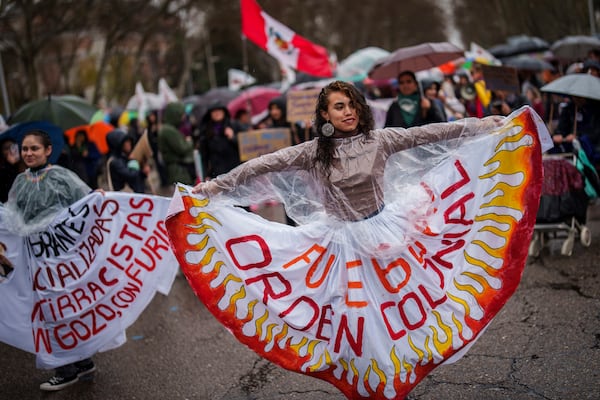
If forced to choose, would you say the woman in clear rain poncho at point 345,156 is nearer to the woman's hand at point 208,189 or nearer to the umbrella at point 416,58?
the woman's hand at point 208,189

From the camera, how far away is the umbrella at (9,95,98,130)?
8.84 meters

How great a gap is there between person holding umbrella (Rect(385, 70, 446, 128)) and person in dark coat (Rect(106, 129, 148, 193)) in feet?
10.4

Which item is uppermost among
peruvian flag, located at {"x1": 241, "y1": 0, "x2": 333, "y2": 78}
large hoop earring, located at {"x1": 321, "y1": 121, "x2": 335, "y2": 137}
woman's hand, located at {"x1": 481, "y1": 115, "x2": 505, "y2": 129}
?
peruvian flag, located at {"x1": 241, "y1": 0, "x2": 333, "y2": 78}

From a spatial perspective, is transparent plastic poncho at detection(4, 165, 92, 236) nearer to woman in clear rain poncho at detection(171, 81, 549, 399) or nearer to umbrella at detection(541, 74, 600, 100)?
woman in clear rain poncho at detection(171, 81, 549, 399)

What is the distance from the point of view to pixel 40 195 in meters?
5.26

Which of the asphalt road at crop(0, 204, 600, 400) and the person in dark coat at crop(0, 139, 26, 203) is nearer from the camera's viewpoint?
the asphalt road at crop(0, 204, 600, 400)

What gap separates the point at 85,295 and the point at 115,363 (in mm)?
741

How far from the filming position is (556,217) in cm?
709

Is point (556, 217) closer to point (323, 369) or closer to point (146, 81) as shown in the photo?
point (323, 369)

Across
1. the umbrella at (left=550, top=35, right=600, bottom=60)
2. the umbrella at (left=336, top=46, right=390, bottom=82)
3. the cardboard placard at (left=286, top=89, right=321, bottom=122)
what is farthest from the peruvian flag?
the umbrella at (left=550, top=35, right=600, bottom=60)

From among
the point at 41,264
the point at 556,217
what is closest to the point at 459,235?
the point at 41,264

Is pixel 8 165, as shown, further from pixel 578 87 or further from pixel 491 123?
pixel 578 87

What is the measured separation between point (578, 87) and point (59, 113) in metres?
6.10

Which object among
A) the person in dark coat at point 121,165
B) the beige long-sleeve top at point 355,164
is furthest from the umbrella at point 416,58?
the beige long-sleeve top at point 355,164
